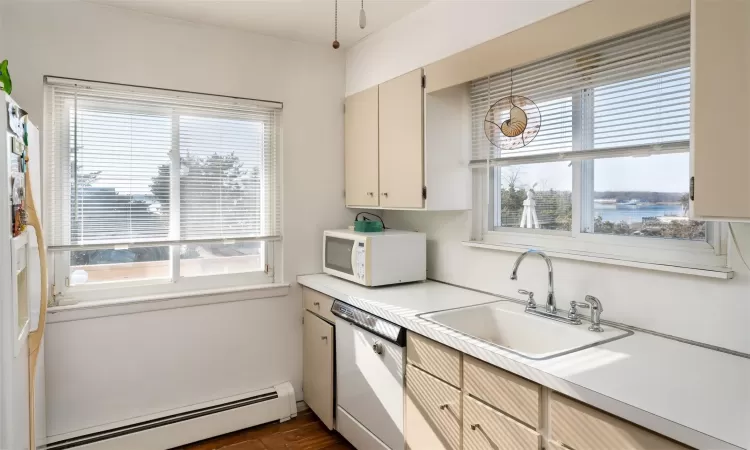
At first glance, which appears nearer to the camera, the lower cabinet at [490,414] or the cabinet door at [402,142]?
the lower cabinet at [490,414]

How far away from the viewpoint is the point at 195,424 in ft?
8.63

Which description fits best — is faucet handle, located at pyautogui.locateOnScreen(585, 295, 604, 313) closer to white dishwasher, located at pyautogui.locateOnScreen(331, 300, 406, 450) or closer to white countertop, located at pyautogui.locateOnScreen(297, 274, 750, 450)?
white countertop, located at pyautogui.locateOnScreen(297, 274, 750, 450)

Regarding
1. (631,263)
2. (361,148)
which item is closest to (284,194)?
(361,148)

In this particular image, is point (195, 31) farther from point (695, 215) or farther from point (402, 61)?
point (695, 215)

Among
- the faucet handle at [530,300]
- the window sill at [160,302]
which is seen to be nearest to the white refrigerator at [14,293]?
the window sill at [160,302]

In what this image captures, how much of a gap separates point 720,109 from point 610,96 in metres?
0.70

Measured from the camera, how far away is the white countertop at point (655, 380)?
3.46 feet

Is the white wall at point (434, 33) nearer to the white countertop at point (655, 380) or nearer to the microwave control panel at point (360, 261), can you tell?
the microwave control panel at point (360, 261)

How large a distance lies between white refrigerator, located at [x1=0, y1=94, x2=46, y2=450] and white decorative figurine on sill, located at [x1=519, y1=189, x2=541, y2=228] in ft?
7.10

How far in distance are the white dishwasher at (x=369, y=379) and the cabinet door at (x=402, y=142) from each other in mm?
712

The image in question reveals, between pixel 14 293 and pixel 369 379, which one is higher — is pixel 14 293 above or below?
above

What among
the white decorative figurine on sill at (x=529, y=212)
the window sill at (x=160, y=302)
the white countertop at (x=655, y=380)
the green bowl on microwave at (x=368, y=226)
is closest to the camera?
the white countertop at (x=655, y=380)

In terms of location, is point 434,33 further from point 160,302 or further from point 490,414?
point 160,302

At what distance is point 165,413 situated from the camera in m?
2.63
